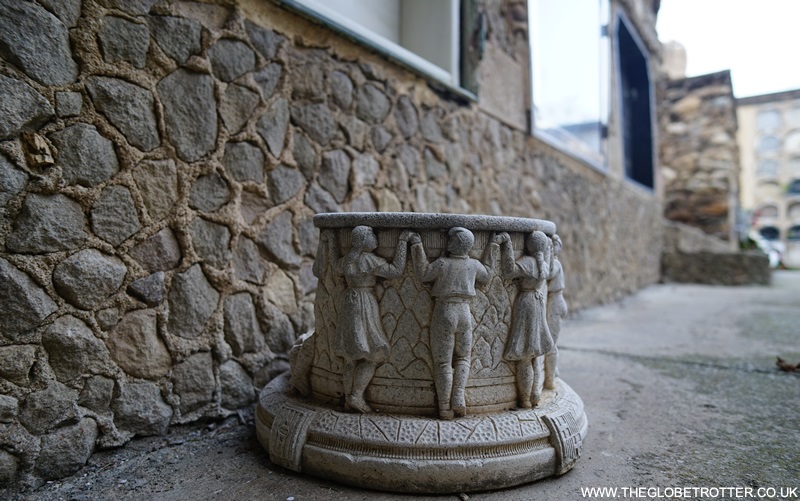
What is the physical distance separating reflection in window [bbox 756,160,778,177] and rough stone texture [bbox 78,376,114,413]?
38.8 metres

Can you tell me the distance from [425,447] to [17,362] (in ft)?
4.39

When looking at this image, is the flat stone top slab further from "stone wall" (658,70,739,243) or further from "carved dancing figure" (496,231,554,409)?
"stone wall" (658,70,739,243)

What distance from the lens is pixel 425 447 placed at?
1553mm

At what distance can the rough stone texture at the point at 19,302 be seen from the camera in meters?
1.52

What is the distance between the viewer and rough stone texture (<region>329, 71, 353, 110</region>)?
2.71 m

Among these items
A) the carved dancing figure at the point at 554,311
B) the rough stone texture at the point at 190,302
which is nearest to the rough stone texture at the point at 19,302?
the rough stone texture at the point at 190,302

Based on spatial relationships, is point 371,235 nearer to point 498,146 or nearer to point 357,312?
point 357,312

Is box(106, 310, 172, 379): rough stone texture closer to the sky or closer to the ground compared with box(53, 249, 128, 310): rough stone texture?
closer to the ground

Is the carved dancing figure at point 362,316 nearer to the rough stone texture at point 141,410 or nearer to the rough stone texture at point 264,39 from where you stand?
the rough stone texture at point 141,410

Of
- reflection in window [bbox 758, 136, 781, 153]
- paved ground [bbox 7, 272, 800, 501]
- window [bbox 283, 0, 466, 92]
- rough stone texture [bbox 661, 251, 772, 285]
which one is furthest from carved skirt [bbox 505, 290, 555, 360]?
reflection in window [bbox 758, 136, 781, 153]

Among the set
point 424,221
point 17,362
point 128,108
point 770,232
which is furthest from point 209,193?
point 770,232

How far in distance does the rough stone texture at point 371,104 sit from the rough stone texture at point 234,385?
1.60 metres

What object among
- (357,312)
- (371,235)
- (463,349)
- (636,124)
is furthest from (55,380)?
(636,124)

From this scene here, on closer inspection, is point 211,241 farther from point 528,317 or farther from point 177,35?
point 528,317
